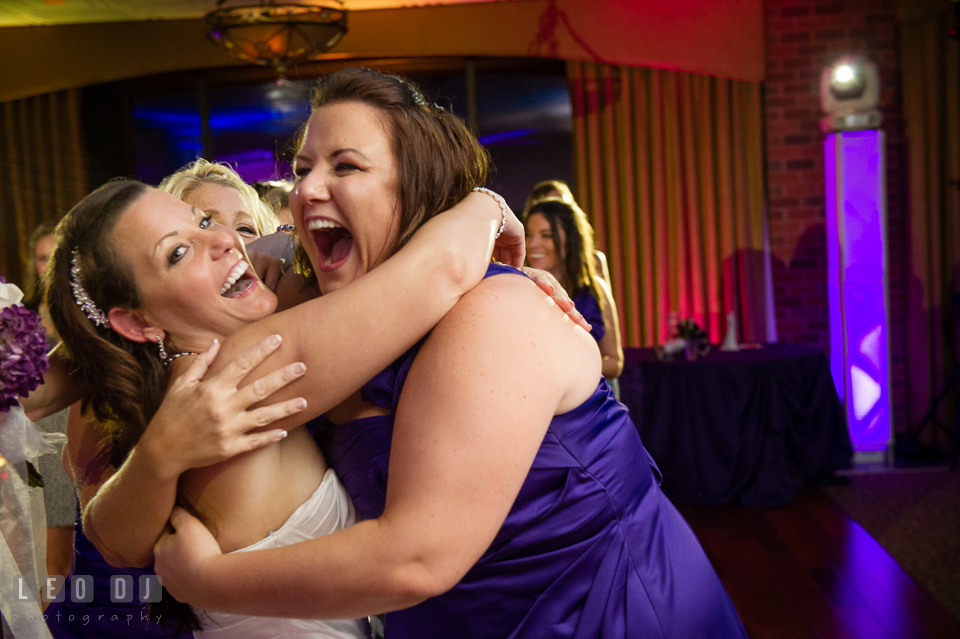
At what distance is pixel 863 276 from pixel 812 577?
2405 millimetres

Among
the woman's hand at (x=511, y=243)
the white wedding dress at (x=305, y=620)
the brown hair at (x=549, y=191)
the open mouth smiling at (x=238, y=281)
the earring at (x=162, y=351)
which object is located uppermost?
Answer: the brown hair at (x=549, y=191)

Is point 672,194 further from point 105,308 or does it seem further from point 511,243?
point 105,308

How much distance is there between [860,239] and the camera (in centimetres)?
492

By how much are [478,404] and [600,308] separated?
2.97 meters

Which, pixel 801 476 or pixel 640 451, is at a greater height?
pixel 640 451

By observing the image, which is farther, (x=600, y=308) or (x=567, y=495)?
(x=600, y=308)

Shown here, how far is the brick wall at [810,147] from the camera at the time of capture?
5527 millimetres

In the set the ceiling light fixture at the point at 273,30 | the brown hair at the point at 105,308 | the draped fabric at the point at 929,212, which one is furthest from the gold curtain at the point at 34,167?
the draped fabric at the point at 929,212

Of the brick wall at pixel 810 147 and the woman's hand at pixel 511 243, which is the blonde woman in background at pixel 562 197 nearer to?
the brick wall at pixel 810 147

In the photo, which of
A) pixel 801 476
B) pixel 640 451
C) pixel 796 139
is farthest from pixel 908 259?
pixel 640 451

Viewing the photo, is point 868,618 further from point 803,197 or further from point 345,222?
point 803,197

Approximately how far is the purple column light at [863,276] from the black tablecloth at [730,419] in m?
0.75

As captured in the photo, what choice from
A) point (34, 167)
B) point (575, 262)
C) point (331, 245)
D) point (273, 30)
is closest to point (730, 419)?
point (575, 262)

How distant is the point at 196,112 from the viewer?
6613 millimetres
